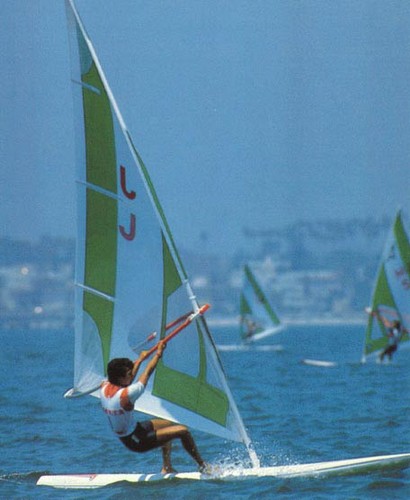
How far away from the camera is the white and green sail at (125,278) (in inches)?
405

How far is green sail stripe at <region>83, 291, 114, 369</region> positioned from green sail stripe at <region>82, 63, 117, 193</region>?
958 millimetres

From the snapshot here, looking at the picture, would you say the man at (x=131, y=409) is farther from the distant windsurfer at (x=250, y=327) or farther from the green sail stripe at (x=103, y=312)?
the distant windsurfer at (x=250, y=327)

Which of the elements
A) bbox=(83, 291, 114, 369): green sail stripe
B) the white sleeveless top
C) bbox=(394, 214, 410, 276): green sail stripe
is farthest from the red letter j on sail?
bbox=(394, 214, 410, 276): green sail stripe

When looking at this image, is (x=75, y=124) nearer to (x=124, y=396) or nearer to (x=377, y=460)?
(x=124, y=396)

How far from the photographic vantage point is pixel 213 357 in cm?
1023

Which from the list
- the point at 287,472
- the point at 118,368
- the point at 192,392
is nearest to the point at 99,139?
the point at 118,368

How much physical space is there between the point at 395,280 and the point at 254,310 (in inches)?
558

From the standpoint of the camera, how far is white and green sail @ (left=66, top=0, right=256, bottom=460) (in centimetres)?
1030

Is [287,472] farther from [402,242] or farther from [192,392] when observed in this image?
[402,242]

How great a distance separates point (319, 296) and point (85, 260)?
18109cm

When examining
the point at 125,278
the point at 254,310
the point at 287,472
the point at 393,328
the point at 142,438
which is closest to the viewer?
the point at 142,438

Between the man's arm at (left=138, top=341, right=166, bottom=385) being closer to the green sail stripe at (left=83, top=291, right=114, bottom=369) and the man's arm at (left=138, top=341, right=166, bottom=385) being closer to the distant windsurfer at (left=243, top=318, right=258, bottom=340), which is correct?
the green sail stripe at (left=83, top=291, right=114, bottom=369)

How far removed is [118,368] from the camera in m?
Answer: 9.65

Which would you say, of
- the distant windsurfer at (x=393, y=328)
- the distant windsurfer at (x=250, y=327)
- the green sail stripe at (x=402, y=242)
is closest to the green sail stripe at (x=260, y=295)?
the distant windsurfer at (x=250, y=327)
